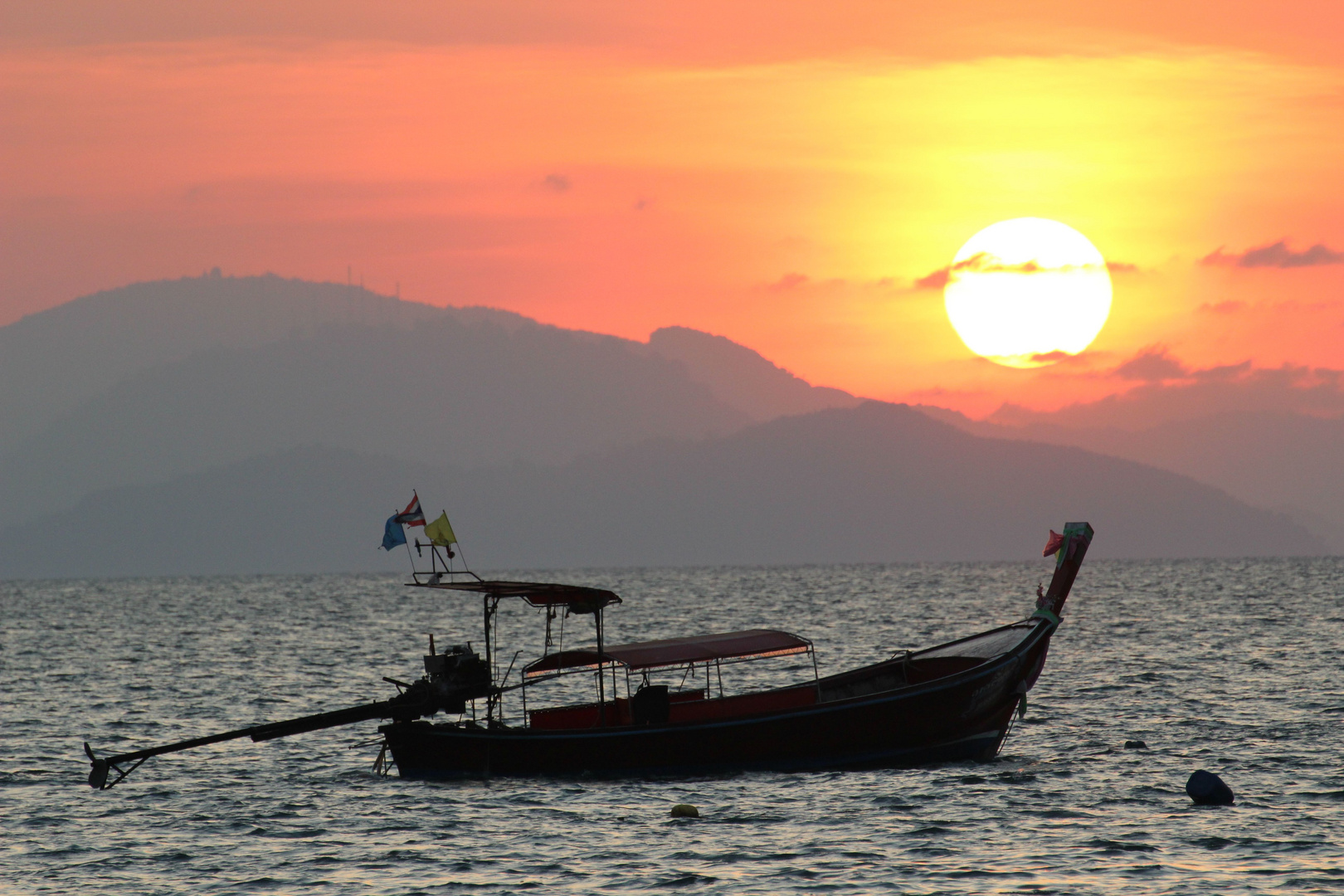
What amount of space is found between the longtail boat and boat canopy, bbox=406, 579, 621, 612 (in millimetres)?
64

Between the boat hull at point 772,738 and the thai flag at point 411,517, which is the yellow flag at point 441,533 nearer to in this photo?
the thai flag at point 411,517

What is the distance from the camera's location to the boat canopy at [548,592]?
33.3 m

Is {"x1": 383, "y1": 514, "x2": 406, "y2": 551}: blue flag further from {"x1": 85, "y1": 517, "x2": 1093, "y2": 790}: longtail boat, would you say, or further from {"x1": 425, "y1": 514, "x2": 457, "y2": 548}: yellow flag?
{"x1": 85, "y1": 517, "x2": 1093, "y2": 790}: longtail boat

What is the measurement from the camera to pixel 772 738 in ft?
113

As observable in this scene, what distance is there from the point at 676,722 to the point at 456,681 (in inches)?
205

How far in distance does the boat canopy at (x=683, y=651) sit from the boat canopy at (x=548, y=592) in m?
1.14

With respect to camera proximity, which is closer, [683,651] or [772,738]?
[772,738]

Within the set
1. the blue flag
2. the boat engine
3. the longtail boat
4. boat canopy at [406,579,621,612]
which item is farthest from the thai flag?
the boat engine

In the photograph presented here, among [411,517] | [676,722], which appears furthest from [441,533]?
[676,722]

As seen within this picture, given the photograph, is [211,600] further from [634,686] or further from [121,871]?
[121,871]

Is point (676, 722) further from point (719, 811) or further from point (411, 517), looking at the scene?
point (411, 517)

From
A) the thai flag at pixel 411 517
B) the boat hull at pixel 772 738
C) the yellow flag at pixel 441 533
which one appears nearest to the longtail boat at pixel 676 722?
the boat hull at pixel 772 738

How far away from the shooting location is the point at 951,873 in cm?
2555

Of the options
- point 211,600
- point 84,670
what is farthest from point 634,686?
point 211,600
